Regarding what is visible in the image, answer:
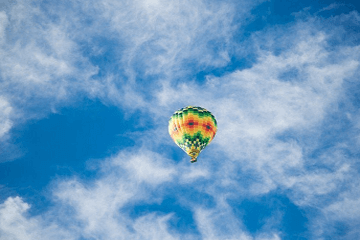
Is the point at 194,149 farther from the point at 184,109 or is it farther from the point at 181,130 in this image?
the point at 184,109

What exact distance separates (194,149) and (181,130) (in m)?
3.19

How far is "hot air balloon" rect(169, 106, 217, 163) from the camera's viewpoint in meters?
40.6

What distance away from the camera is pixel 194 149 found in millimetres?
40844

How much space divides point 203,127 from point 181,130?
10.2 ft

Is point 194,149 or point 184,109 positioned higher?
point 184,109

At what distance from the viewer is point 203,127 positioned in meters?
41.1

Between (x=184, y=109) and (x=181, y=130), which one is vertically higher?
(x=184, y=109)

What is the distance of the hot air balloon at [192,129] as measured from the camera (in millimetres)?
40562

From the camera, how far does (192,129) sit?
40.5 meters

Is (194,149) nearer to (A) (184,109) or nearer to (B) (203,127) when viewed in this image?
(B) (203,127)

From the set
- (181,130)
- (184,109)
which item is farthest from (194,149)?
(184,109)
